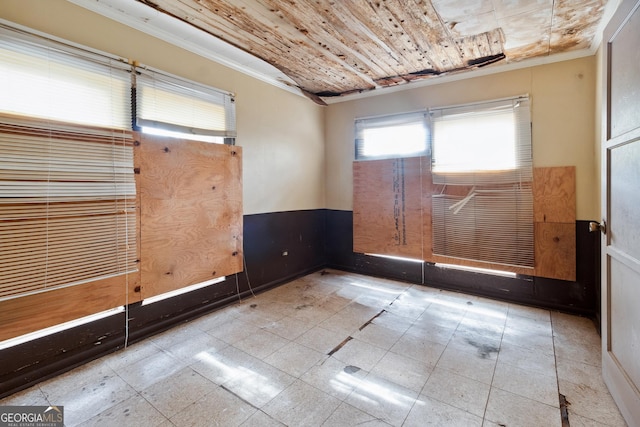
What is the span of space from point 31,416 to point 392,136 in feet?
14.2

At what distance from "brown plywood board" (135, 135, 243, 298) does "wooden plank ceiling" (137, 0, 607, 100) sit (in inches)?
44.0

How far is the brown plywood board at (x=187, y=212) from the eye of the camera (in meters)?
2.46

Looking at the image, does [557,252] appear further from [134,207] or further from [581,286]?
[134,207]

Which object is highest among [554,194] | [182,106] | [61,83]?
[182,106]

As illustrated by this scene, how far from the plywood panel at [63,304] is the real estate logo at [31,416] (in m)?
0.44

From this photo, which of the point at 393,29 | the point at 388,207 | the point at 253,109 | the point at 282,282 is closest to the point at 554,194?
the point at 388,207

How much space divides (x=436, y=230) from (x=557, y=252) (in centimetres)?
125

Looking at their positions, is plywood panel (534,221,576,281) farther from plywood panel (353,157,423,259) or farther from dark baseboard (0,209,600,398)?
plywood panel (353,157,423,259)

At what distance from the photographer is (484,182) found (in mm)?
3322

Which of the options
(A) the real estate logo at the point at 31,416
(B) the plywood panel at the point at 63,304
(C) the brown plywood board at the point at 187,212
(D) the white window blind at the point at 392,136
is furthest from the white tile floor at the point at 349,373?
(D) the white window blind at the point at 392,136

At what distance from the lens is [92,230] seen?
212cm

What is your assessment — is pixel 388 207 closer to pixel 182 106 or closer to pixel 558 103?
pixel 558 103

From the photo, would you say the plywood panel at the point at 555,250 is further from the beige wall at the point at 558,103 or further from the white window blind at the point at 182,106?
the white window blind at the point at 182,106

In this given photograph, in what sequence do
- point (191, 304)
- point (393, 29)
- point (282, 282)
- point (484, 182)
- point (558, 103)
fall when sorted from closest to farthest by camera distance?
point (393, 29)
point (191, 304)
point (558, 103)
point (484, 182)
point (282, 282)
